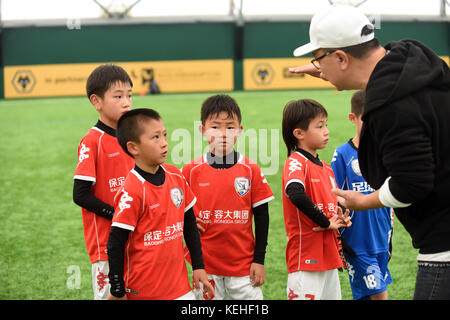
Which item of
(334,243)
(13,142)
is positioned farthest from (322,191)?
(13,142)

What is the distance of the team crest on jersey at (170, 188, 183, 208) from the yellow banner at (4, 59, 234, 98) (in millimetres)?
24067

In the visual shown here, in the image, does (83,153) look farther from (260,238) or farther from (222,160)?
(260,238)

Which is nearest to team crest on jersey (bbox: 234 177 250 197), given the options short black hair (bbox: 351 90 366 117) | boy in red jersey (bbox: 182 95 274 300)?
boy in red jersey (bbox: 182 95 274 300)

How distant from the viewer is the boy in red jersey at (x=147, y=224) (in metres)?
2.40

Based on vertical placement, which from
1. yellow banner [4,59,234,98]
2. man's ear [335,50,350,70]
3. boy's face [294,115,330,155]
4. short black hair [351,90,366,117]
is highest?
yellow banner [4,59,234,98]

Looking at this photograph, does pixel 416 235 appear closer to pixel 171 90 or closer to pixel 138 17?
pixel 171 90

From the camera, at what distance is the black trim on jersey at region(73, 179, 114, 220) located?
2.76 meters

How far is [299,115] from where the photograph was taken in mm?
3117

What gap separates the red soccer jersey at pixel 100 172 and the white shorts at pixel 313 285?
44.9 inches

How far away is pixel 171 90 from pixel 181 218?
24.7 meters

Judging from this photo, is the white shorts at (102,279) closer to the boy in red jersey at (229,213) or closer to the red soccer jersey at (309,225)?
the boy in red jersey at (229,213)

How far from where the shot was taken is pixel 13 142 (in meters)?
11.7

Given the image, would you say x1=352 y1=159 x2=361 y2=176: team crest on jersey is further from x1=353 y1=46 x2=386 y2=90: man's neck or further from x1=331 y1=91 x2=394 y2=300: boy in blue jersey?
x1=353 y1=46 x2=386 y2=90: man's neck

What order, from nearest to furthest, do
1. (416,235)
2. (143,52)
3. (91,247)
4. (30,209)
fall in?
(416,235) < (91,247) < (30,209) < (143,52)
